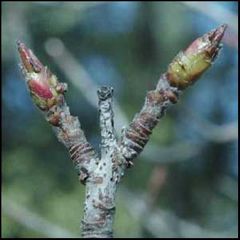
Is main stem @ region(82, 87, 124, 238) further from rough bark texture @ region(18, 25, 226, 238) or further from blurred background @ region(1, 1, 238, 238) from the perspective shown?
blurred background @ region(1, 1, 238, 238)

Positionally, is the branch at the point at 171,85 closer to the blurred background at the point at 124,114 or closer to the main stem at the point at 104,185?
the main stem at the point at 104,185

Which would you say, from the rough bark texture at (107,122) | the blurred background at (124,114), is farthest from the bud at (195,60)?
the blurred background at (124,114)

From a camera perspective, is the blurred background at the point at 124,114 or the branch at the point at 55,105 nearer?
the branch at the point at 55,105

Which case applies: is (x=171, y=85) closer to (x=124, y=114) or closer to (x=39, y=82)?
(x=39, y=82)

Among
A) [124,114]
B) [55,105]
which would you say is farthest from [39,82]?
[124,114]

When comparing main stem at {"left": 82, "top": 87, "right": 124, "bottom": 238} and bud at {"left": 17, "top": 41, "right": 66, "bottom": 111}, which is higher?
bud at {"left": 17, "top": 41, "right": 66, "bottom": 111}

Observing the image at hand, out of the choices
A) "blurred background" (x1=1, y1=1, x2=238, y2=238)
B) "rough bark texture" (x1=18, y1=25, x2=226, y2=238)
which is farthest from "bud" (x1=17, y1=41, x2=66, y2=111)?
"blurred background" (x1=1, y1=1, x2=238, y2=238)

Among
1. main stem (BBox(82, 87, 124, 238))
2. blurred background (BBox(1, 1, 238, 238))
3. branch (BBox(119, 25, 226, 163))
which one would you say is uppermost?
blurred background (BBox(1, 1, 238, 238))

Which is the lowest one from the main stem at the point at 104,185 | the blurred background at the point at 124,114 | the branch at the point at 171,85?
the main stem at the point at 104,185
